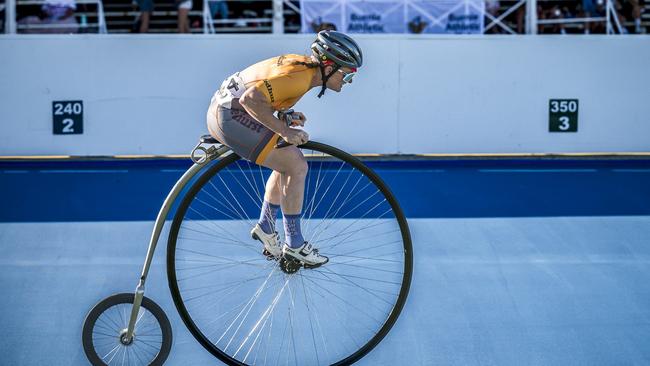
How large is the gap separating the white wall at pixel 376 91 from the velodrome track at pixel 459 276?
248 centimetres

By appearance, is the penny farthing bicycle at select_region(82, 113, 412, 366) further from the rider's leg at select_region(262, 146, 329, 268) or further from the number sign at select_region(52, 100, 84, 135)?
the number sign at select_region(52, 100, 84, 135)

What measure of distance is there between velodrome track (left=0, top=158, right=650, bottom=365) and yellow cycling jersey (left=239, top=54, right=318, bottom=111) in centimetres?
159

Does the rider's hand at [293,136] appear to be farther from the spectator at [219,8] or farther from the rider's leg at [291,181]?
the spectator at [219,8]

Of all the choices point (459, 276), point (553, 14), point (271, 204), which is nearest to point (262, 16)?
point (553, 14)

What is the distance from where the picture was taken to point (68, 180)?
10594 millimetres

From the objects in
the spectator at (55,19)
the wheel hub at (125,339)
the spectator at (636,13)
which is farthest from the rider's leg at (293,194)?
the spectator at (636,13)

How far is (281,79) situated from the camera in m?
4.21

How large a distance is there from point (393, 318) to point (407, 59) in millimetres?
8326

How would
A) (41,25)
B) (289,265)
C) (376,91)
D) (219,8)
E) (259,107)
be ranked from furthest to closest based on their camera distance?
(219,8), (41,25), (376,91), (289,265), (259,107)

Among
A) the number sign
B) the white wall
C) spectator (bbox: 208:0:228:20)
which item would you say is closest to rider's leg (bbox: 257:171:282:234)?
the white wall

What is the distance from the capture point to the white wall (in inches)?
479

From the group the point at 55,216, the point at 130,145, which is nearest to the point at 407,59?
the point at 130,145

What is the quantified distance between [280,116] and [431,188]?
5798 mm

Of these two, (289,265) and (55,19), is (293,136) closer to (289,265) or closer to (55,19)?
(289,265)
